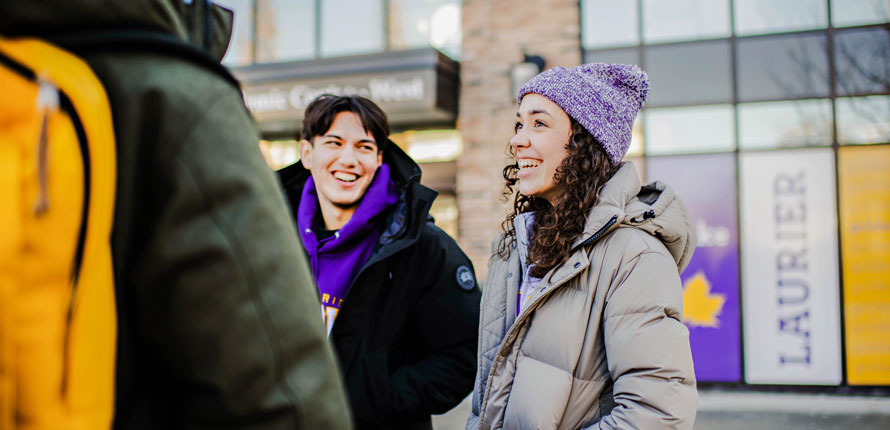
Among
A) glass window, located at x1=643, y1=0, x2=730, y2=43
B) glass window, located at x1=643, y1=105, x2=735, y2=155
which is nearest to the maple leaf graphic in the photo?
glass window, located at x1=643, y1=105, x2=735, y2=155

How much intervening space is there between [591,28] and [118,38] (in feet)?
25.1

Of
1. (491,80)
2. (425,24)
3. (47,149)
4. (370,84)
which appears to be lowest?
(47,149)

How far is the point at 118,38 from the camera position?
2.50ft

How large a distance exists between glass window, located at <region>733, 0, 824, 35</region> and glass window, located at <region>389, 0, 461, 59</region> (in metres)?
3.35

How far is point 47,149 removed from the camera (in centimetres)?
69

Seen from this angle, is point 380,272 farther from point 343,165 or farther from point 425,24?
point 425,24

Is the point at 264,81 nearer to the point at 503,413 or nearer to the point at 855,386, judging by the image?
the point at 503,413

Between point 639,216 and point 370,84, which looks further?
point 370,84

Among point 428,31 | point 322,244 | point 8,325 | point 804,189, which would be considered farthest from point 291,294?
point 428,31

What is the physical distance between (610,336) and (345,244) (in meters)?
1.19

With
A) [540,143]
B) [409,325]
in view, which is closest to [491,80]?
[409,325]

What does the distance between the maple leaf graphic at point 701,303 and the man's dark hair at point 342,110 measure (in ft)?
17.9

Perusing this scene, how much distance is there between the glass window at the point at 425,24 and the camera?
834cm

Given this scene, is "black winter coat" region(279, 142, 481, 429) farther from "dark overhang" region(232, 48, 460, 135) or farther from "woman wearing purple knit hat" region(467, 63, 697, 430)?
"dark overhang" region(232, 48, 460, 135)
